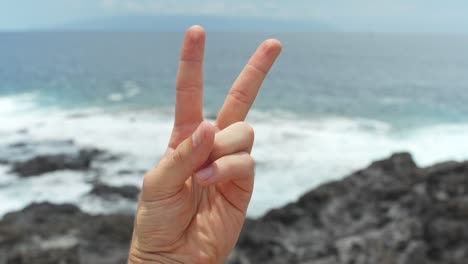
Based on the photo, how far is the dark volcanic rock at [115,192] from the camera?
12594 mm

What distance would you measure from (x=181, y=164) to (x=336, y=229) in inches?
266

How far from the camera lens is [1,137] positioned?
2067 centimetres

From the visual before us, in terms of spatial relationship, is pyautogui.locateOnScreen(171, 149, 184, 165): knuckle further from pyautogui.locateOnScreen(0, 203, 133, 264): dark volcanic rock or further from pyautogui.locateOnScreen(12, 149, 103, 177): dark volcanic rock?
pyautogui.locateOnScreen(12, 149, 103, 177): dark volcanic rock

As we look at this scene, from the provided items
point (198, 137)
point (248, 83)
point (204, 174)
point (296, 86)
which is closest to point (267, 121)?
point (296, 86)

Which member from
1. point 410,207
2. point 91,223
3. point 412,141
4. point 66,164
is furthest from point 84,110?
point 410,207

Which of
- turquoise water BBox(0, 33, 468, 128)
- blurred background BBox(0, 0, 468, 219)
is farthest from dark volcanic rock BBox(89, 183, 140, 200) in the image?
turquoise water BBox(0, 33, 468, 128)

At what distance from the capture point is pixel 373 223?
8.40 meters

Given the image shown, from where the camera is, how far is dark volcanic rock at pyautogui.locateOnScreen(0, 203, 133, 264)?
7.10m

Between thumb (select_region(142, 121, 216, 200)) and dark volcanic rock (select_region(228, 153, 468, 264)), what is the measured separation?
553 centimetres

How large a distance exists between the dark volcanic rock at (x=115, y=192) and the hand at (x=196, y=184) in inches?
405

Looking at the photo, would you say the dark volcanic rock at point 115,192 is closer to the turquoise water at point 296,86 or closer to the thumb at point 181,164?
the thumb at point 181,164

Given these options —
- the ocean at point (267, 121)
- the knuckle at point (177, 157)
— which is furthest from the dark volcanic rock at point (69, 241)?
the knuckle at point (177, 157)

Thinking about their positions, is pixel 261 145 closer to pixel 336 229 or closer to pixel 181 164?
pixel 336 229

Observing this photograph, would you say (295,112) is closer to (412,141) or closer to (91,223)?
(412,141)
